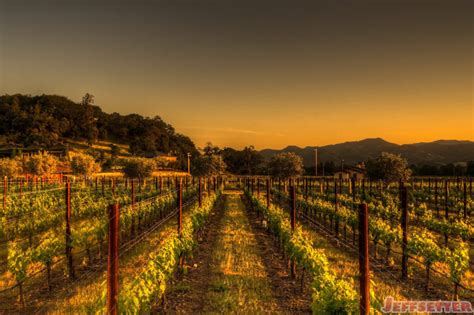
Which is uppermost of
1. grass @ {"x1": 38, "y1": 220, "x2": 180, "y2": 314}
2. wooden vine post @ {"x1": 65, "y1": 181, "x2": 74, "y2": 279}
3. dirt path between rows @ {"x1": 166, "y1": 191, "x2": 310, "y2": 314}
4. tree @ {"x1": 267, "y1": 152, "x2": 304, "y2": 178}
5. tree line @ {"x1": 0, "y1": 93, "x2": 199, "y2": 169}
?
tree line @ {"x1": 0, "y1": 93, "x2": 199, "y2": 169}

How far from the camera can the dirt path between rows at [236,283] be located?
23.5 ft

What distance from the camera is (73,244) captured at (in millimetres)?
9133

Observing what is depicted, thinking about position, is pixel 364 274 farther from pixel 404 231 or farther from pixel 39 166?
pixel 39 166

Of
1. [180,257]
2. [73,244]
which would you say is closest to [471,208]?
[180,257]

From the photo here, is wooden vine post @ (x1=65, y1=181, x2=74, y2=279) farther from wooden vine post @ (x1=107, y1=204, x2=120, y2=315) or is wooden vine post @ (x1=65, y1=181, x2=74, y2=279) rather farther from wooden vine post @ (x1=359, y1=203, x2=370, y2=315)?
wooden vine post @ (x1=359, y1=203, x2=370, y2=315)

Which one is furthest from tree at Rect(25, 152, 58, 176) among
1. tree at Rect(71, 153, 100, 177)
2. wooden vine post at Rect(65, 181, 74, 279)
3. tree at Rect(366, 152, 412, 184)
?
tree at Rect(366, 152, 412, 184)

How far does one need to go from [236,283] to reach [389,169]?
27.9m

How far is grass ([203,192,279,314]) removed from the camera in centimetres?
714

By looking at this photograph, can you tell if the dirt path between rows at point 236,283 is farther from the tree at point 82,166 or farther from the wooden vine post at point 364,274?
the tree at point 82,166

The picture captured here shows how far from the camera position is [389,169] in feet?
105

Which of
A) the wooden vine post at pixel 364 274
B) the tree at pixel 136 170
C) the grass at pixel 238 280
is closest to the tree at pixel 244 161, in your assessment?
the tree at pixel 136 170

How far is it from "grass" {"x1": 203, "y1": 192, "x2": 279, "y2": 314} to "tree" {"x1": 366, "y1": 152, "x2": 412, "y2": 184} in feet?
75.0

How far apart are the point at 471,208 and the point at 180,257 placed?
20703 mm

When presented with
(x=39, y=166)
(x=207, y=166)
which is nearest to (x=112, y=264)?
(x=207, y=166)
